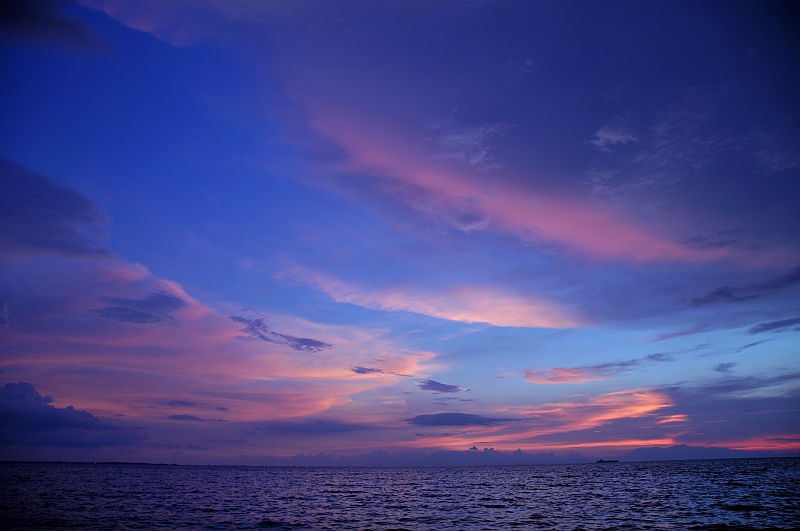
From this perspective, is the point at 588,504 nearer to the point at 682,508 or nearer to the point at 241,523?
the point at 682,508

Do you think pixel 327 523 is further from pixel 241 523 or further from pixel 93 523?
pixel 93 523

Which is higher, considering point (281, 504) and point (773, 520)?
point (773, 520)

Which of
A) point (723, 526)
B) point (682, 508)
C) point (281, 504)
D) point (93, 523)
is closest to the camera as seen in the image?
point (723, 526)

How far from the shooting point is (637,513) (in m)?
46.6

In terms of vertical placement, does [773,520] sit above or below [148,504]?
above

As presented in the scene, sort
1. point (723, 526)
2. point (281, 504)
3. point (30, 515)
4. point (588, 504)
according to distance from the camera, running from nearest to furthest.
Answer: point (723, 526) < point (30, 515) < point (588, 504) < point (281, 504)

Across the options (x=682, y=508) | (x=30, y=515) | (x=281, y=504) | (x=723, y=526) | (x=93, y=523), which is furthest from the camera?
(x=281, y=504)

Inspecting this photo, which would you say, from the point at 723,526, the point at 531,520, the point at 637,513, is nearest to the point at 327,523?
the point at 531,520

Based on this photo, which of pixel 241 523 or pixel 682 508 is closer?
pixel 241 523

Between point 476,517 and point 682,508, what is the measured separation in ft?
83.8

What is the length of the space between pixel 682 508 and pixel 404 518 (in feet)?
109

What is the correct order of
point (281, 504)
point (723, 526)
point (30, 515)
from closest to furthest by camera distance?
point (723, 526), point (30, 515), point (281, 504)

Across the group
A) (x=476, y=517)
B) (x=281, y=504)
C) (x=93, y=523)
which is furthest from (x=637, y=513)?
(x=93, y=523)

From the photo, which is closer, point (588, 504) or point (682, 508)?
point (682, 508)
